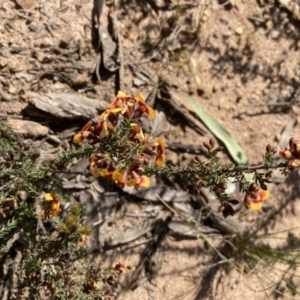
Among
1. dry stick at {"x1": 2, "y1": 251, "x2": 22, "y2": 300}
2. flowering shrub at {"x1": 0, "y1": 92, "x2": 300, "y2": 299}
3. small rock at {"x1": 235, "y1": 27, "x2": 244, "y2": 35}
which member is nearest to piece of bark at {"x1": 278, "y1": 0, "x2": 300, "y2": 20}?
small rock at {"x1": 235, "y1": 27, "x2": 244, "y2": 35}

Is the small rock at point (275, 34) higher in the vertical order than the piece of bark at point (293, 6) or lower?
lower

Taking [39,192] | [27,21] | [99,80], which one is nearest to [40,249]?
[39,192]

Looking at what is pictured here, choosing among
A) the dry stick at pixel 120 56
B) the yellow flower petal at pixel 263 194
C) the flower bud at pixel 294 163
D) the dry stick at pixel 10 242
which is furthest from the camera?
the dry stick at pixel 120 56

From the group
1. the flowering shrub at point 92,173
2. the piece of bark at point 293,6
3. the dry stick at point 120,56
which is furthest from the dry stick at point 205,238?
the piece of bark at point 293,6

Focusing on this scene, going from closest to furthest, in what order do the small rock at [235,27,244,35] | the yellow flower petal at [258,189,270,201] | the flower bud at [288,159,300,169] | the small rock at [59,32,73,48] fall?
the flower bud at [288,159,300,169] → the yellow flower petal at [258,189,270,201] → the small rock at [59,32,73,48] → the small rock at [235,27,244,35]

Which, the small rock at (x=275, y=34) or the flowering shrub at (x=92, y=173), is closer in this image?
the flowering shrub at (x=92, y=173)

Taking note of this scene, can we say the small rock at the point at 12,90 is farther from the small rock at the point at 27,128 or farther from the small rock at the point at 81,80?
the small rock at the point at 81,80

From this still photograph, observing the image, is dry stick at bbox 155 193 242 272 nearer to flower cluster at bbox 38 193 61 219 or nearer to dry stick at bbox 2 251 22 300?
flower cluster at bbox 38 193 61 219
